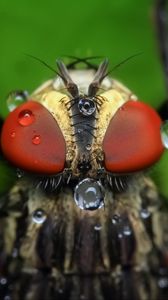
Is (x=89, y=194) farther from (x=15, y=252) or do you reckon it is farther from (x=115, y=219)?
(x=15, y=252)

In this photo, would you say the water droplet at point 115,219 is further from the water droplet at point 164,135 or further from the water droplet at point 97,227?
the water droplet at point 164,135

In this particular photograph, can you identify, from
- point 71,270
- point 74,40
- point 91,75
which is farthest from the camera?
point 74,40

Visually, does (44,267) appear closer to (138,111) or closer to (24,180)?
(24,180)

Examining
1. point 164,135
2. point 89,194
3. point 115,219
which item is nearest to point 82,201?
point 89,194

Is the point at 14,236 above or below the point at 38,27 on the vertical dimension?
below

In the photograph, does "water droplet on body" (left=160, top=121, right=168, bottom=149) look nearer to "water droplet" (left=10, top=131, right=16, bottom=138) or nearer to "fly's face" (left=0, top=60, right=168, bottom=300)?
"fly's face" (left=0, top=60, right=168, bottom=300)

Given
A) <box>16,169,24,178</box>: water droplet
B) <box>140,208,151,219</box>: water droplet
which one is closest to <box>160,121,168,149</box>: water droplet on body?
<box>140,208,151,219</box>: water droplet

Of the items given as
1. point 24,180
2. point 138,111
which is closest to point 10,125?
point 24,180
